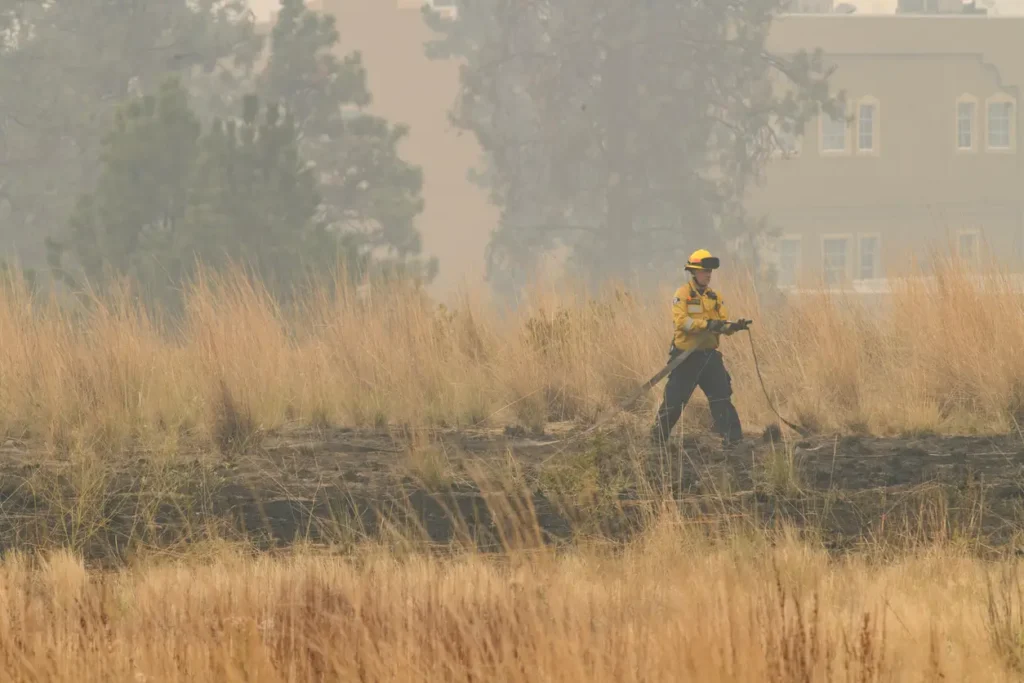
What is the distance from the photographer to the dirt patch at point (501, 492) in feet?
30.0

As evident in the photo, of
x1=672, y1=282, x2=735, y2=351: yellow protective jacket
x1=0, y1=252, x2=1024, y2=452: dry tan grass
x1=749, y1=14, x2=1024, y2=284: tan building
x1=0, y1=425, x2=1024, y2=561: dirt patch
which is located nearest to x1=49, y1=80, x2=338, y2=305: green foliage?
x1=0, y1=252, x2=1024, y2=452: dry tan grass

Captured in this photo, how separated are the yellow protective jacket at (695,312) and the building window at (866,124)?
37.9 meters

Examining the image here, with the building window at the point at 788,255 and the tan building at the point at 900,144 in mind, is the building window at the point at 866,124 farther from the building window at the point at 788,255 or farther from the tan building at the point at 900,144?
the building window at the point at 788,255

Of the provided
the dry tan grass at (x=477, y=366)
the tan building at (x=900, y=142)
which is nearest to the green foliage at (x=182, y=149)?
the dry tan grass at (x=477, y=366)

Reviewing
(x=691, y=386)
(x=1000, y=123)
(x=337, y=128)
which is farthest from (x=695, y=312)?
(x=1000, y=123)

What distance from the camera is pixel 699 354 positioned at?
38.2 feet

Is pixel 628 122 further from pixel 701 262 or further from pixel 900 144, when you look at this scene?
pixel 701 262

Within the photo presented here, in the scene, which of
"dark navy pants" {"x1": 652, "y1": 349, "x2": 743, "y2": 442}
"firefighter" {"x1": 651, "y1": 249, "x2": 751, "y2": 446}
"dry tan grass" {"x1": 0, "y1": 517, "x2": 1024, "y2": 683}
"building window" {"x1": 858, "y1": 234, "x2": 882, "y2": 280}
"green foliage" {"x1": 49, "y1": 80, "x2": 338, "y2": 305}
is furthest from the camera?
"building window" {"x1": 858, "y1": 234, "x2": 882, "y2": 280}

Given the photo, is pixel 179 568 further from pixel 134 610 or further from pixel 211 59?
pixel 211 59

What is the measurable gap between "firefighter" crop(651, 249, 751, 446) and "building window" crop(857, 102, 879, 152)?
1481 inches

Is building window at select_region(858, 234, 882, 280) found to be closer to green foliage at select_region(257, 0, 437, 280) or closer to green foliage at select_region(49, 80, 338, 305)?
green foliage at select_region(257, 0, 437, 280)

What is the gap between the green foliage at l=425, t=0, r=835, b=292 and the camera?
1432 inches

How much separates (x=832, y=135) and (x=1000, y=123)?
4.86m

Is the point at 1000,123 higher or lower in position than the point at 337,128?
higher
